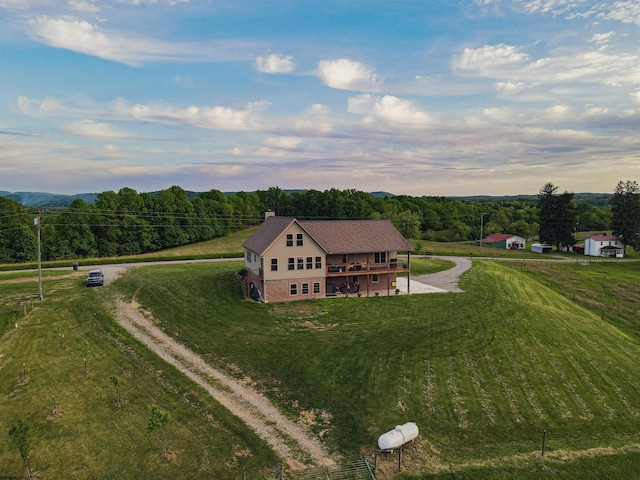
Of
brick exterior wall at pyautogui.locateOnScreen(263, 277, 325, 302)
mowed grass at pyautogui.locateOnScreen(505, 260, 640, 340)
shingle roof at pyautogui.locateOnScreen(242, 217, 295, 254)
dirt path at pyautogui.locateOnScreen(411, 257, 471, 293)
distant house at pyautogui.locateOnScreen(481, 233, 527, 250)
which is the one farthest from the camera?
distant house at pyautogui.locateOnScreen(481, 233, 527, 250)

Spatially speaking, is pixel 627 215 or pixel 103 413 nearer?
pixel 103 413

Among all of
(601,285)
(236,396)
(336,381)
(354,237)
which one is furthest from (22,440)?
(601,285)

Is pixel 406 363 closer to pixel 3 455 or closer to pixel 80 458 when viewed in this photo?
pixel 80 458

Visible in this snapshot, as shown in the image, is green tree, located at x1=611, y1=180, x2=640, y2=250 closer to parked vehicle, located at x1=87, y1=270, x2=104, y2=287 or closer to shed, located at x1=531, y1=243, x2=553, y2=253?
shed, located at x1=531, y1=243, x2=553, y2=253

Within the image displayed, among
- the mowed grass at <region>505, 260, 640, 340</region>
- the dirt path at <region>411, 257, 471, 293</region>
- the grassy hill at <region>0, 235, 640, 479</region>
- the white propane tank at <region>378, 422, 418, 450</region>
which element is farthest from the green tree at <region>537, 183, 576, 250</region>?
the white propane tank at <region>378, 422, 418, 450</region>

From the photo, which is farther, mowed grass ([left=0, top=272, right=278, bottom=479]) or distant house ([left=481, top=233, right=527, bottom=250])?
distant house ([left=481, top=233, right=527, bottom=250])

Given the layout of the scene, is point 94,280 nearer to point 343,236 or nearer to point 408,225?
point 343,236
